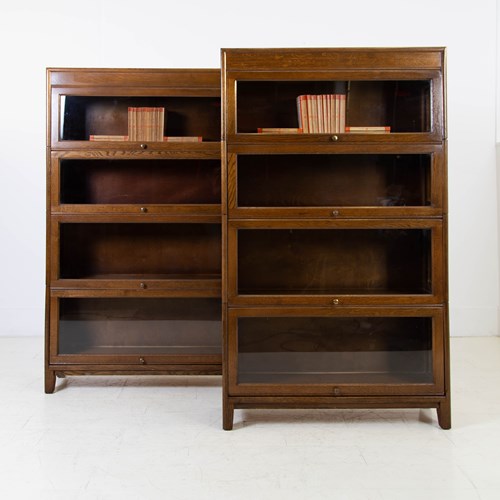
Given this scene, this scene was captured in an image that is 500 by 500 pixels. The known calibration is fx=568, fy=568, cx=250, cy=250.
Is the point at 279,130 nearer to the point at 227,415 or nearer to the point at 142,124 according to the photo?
the point at 142,124

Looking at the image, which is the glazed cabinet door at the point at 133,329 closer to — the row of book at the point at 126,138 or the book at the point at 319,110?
the row of book at the point at 126,138

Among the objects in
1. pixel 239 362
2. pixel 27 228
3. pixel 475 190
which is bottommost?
pixel 239 362

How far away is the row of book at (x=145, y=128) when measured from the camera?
288cm

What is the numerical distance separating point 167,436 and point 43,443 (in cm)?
48

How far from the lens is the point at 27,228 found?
404 cm

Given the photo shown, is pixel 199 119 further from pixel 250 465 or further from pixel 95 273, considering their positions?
pixel 250 465

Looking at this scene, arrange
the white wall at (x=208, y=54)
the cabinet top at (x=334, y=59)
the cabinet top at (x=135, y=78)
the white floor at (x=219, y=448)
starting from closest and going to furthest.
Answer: the white floor at (x=219, y=448) < the cabinet top at (x=334, y=59) < the cabinet top at (x=135, y=78) < the white wall at (x=208, y=54)

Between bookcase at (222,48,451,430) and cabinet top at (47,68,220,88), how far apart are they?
20.4 inches

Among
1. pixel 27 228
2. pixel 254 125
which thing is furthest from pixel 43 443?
pixel 27 228

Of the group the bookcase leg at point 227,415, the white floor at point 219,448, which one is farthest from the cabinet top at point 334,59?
the white floor at point 219,448

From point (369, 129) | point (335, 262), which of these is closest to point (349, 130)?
point (369, 129)

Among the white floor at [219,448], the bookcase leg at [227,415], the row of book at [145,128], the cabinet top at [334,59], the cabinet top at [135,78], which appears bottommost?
the white floor at [219,448]

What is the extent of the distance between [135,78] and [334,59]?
1048 mm

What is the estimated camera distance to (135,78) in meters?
2.85
